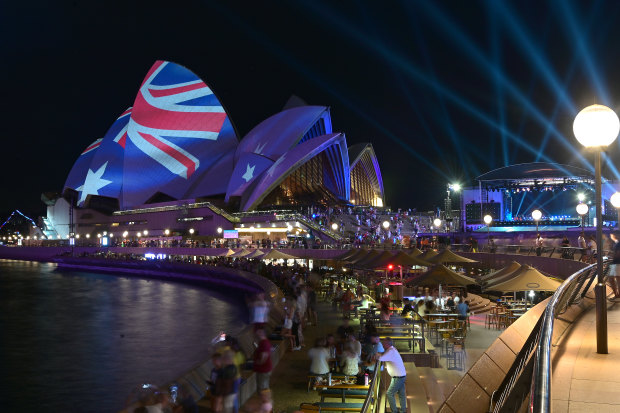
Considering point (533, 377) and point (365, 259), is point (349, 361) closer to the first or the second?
point (533, 377)

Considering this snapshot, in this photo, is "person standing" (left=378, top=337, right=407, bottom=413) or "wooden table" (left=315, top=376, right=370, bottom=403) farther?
"wooden table" (left=315, top=376, right=370, bottom=403)

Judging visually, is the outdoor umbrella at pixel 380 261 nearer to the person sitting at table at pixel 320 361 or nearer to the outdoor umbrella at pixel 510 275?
the outdoor umbrella at pixel 510 275

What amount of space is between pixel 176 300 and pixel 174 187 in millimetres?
42709

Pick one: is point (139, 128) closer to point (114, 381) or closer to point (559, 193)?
point (559, 193)

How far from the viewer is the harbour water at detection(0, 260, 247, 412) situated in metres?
13.1

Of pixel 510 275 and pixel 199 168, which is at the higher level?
pixel 199 168

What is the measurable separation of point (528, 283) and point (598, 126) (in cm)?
828

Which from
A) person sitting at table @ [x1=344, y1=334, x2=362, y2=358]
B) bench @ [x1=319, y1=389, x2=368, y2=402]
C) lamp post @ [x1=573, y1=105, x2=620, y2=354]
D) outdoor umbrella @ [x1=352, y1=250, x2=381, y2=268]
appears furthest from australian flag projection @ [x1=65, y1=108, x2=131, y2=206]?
lamp post @ [x1=573, y1=105, x2=620, y2=354]

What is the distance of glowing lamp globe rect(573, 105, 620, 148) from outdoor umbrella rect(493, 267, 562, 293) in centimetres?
802

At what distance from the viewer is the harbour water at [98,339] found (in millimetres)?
13094

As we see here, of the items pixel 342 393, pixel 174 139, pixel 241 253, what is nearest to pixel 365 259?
pixel 342 393

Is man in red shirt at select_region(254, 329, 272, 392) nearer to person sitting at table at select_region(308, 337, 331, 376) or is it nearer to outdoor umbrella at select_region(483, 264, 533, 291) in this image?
person sitting at table at select_region(308, 337, 331, 376)

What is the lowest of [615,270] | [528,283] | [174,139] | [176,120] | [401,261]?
[528,283]

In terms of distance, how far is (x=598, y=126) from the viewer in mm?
5414
